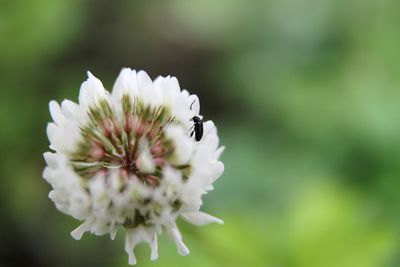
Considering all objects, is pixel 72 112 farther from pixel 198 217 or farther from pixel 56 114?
pixel 198 217

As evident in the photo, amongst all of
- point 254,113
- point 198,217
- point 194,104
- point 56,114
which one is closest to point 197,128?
point 194,104

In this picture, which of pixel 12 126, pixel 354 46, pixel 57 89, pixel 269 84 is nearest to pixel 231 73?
pixel 269 84

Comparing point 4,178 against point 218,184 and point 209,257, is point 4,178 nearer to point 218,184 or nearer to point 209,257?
point 218,184

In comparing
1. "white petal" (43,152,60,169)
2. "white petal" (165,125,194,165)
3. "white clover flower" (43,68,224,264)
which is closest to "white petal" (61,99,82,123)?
"white clover flower" (43,68,224,264)

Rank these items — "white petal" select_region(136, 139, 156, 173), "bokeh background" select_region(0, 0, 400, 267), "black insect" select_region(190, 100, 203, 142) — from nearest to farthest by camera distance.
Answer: "white petal" select_region(136, 139, 156, 173)
"black insect" select_region(190, 100, 203, 142)
"bokeh background" select_region(0, 0, 400, 267)

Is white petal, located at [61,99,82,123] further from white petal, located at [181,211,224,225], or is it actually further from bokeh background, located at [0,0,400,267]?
bokeh background, located at [0,0,400,267]

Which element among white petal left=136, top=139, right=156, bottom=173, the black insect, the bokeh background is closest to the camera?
white petal left=136, top=139, right=156, bottom=173
